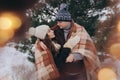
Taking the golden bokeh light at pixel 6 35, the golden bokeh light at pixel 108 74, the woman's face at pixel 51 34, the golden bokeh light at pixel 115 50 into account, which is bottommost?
the golden bokeh light at pixel 108 74

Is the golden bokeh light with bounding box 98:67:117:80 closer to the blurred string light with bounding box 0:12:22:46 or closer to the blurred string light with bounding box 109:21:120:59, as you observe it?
the blurred string light with bounding box 109:21:120:59

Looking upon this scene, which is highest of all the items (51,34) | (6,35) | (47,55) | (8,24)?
(8,24)

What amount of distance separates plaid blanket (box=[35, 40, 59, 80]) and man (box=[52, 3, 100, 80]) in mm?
191

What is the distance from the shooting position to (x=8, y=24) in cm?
1024

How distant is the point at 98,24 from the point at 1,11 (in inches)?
101

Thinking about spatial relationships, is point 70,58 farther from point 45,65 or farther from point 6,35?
point 6,35

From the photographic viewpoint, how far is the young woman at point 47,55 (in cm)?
787

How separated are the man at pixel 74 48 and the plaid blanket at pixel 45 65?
0.19 metres

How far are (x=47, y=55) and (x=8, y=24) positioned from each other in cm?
269

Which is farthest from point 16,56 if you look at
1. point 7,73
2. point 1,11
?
point 1,11

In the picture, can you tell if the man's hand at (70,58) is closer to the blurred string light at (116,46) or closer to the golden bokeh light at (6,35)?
the blurred string light at (116,46)

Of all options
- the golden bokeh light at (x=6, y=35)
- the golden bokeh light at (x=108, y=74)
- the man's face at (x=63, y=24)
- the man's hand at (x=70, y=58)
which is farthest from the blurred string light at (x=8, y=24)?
the man's hand at (x=70, y=58)

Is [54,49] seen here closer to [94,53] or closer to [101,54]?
[94,53]

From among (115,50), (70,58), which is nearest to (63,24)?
(70,58)
